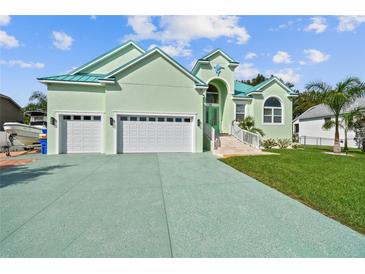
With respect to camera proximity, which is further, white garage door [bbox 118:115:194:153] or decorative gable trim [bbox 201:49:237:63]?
decorative gable trim [bbox 201:49:237:63]

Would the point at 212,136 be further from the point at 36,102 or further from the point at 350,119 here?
the point at 36,102

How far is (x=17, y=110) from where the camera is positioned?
27.0 m

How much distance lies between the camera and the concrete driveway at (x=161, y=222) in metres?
2.74

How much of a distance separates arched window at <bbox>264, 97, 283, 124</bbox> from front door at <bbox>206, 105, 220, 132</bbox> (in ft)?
14.3

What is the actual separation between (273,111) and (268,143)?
10.2ft

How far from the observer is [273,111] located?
1714 centimetres

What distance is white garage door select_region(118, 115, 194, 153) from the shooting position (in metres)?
12.2

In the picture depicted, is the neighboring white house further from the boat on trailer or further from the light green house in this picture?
the boat on trailer

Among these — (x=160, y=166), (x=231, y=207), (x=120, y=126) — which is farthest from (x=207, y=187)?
(x=120, y=126)

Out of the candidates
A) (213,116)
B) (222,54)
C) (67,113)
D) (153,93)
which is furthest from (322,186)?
(222,54)

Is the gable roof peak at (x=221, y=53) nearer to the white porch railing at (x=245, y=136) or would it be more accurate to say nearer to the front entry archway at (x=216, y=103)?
the front entry archway at (x=216, y=103)

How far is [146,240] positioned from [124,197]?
206cm

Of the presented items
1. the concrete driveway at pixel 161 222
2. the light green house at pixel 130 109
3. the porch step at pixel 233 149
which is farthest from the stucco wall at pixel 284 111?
the concrete driveway at pixel 161 222

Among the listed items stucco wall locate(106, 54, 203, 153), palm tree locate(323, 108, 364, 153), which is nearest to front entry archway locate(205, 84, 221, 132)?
stucco wall locate(106, 54, 203, 153)
